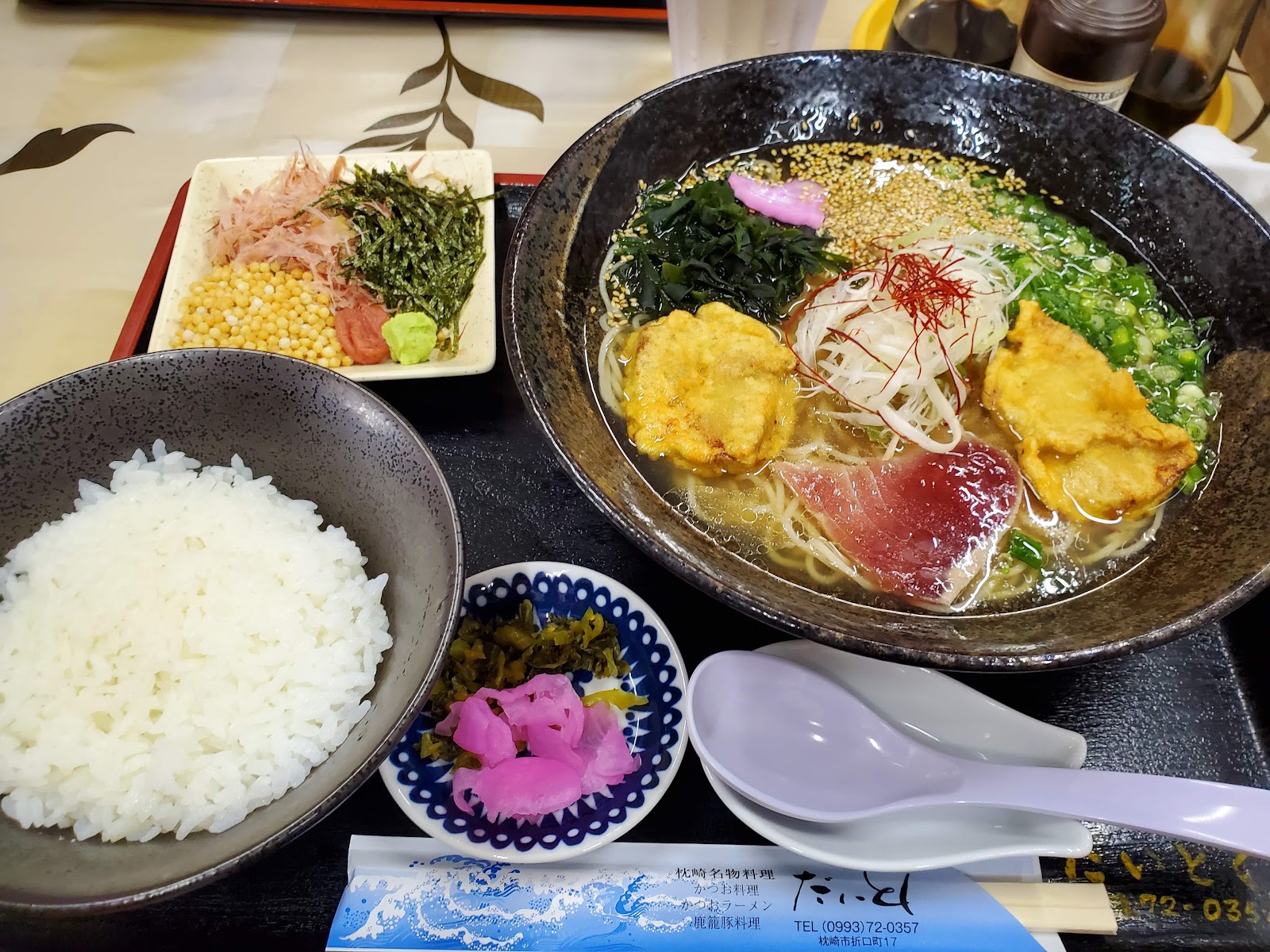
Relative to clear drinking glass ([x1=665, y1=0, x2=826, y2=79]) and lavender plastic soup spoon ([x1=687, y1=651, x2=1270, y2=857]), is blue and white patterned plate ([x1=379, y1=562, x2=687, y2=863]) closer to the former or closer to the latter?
lavender plastic soup spoon ([x1=687, y1=651, x2=1270, y2=857])

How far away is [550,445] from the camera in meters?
1.49

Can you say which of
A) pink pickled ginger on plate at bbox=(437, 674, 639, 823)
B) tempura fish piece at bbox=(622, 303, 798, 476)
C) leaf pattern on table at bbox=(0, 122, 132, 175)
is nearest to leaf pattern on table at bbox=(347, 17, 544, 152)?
leaf pattern on table at bbox=(0, 122, 132, 175)

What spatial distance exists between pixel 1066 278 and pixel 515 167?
183cm

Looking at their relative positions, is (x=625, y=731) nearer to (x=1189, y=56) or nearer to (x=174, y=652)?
(x=174, y=652)

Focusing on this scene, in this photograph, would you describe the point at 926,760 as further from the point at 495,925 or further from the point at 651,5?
the point at 651,5

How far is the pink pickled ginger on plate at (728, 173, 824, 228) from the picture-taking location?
6.90 ft

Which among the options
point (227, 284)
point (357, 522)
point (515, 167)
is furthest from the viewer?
point (515, 167)

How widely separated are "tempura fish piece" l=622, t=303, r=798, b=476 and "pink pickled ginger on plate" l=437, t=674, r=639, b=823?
577mm

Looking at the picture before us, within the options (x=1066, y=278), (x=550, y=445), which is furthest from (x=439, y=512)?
(x=1066, y=278)

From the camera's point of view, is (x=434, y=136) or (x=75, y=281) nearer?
(x=75, y=281)

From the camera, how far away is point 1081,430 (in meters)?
1.70

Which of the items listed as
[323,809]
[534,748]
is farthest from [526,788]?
[323,809]

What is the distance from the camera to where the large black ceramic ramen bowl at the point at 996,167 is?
135 cm

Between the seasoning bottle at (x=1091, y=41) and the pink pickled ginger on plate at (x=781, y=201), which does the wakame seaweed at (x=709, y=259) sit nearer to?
the pink pickled ginger on plate at (x=781, y=201)
